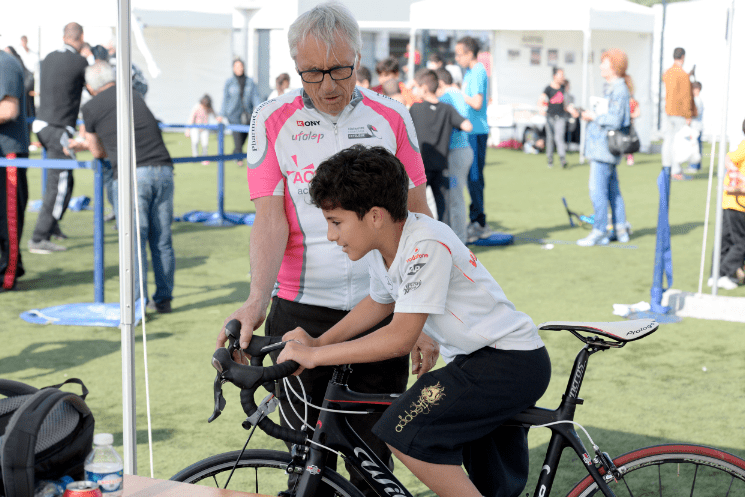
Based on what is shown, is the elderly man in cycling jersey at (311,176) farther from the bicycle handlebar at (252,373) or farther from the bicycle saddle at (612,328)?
the bicycle saddle at (612,328)

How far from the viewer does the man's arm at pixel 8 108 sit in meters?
6.48

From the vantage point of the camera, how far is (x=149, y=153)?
6.01 metres

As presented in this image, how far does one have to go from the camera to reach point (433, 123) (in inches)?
322

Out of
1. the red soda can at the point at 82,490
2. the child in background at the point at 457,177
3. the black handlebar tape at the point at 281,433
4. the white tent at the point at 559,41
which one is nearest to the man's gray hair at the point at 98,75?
the child in background at the point at 457,177

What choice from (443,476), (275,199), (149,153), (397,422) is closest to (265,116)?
(275,199)

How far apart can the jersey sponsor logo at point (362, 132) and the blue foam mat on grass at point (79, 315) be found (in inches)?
143

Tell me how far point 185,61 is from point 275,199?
21935 millimetres

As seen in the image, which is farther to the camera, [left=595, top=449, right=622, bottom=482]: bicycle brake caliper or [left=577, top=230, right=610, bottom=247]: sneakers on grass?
[left=577, top=230, right=610, bottom=247]: sneakers on grass

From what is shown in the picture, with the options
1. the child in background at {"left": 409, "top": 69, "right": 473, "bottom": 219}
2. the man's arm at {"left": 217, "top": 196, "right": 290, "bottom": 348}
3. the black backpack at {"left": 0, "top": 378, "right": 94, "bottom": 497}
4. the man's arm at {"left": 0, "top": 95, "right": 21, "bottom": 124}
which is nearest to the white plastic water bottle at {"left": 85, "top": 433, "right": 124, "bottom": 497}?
the black backpack at {"left": 0, "top": 378, "right": 94, "bottom": 497}

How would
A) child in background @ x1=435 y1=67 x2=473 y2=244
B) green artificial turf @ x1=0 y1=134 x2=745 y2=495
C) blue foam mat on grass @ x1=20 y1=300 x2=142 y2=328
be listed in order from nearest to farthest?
green artificial turf @ x1=0 y1=134 x2=745 y2=495
blue foam mat on grass @ x1=20 y1=300 x2=142 y2=328
child in background @ x1=435 y1=67 x2=473 y2=244

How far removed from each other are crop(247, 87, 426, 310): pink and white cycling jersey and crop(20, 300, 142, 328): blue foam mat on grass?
3.47 meters

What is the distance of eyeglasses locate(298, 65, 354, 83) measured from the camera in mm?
2371

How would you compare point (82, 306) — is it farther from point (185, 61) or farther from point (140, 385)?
point (185, 61)

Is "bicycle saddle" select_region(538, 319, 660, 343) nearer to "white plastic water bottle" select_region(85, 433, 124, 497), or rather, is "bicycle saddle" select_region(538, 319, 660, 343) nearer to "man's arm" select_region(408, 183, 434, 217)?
"man's arm" select_region(408, 183, 434, 217)
